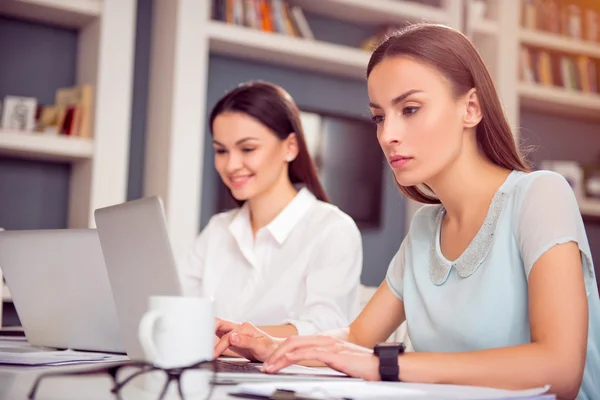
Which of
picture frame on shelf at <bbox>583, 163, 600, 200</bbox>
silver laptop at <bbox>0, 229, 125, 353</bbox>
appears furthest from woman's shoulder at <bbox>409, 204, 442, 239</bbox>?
picture frame on shelf at <bbox>583, 163, 600, 200</bbox>

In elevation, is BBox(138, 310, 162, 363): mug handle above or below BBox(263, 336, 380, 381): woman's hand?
above

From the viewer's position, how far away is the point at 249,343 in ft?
4.28

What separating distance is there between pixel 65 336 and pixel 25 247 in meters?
0.17

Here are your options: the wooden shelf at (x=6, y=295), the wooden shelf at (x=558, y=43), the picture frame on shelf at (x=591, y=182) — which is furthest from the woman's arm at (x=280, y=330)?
the picture frame on shelf at (x=591, y=182)

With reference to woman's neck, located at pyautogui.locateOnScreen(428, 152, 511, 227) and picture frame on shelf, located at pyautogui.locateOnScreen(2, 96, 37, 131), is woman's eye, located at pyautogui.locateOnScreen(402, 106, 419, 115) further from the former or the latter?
picture frame on shelf, located at pyautogui.locateOnScreen(2, 96, 37, 131)

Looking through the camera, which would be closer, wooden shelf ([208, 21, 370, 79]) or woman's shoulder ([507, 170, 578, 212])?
woman's shoulder ([507, 170, 578, 212])

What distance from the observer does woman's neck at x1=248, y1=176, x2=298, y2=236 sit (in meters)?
2.29

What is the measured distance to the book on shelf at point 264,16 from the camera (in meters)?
3.95

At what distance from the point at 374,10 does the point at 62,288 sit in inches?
131

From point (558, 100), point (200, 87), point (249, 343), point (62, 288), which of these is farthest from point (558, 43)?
point (62, 288)

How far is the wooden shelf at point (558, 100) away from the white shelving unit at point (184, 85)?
1.37m

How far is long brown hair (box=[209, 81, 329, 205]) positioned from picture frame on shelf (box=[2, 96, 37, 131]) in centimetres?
148

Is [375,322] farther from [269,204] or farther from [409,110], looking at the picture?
[269,204]

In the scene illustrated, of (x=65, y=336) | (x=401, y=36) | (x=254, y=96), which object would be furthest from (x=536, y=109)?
(x=65, y=336)
